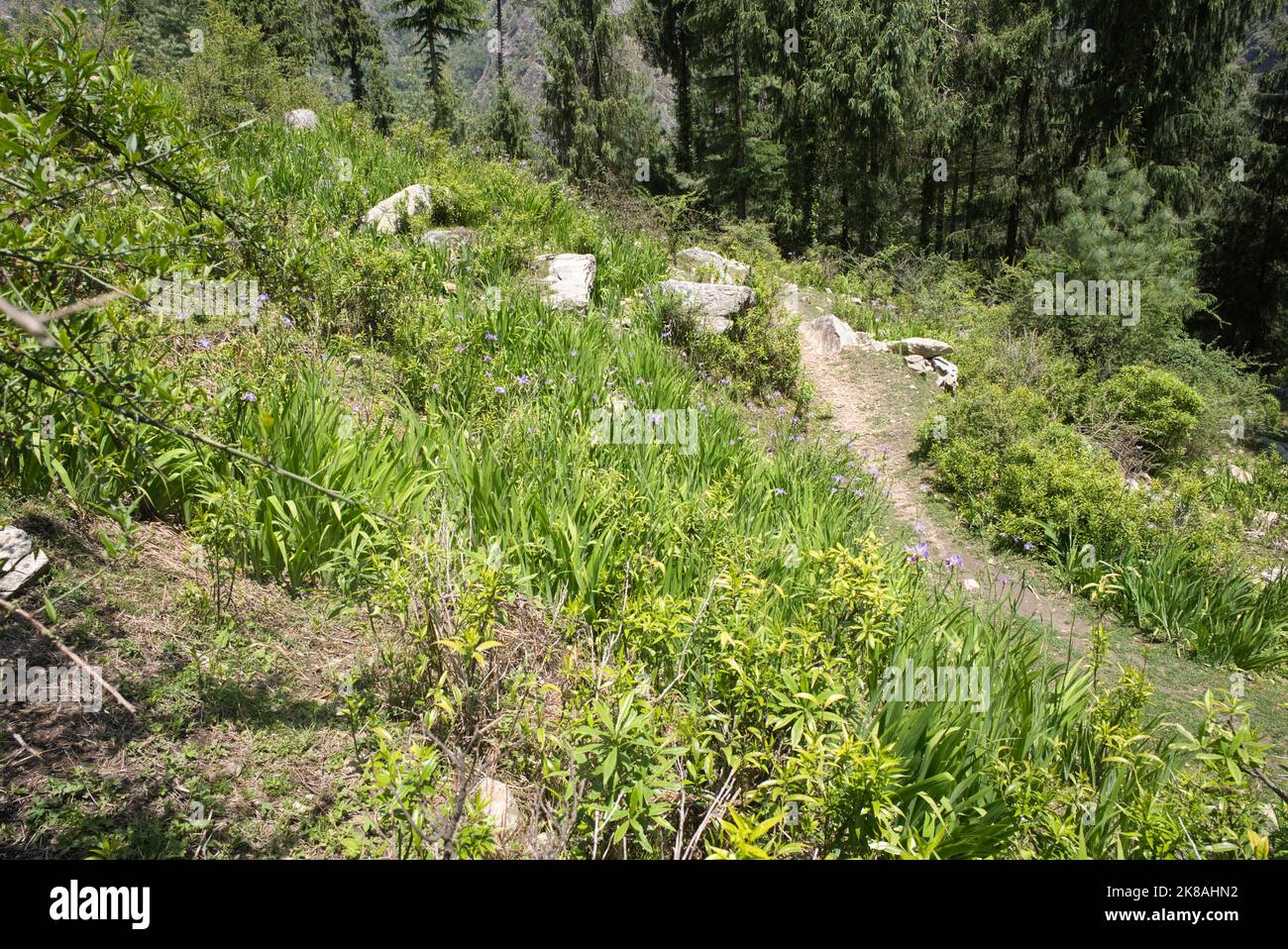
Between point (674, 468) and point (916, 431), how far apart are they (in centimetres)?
449

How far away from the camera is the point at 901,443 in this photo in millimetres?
7902

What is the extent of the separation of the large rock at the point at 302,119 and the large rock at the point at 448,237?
4142mm

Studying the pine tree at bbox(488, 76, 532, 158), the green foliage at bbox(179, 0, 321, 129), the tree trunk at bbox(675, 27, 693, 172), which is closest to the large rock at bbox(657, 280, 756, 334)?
the green foliage at bbox(179, 0, 321, 129)

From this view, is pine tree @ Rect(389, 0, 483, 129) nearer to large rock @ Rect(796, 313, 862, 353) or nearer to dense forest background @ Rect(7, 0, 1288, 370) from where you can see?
dense forest background @ Rect(7, 0, 1288, 370)

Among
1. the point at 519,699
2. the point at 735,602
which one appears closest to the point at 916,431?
the point at 735,602

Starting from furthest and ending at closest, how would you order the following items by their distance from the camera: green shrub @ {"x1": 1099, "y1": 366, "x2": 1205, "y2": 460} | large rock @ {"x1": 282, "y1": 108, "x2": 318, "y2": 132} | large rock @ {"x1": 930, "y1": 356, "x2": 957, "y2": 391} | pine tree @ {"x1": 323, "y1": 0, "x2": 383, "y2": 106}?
1. pine tree @ {"x1": 323, "y1": 0, "x2": 383, "y2": 106}
2. large rock @ {"x1": 282, "y1": 108, "x2": 318, "y2": 132}
3. large rock @ {"x1": 930, "y1": 356, "x2": 957, "y2": 391}
4. green shrub @ {"x1": 1099, "y1": 366, "x2": 1205, "y2": 460}

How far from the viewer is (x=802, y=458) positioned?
5.79m

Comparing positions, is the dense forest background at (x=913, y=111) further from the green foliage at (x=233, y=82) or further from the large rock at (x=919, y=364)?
the large rock at (x=919, y=364)

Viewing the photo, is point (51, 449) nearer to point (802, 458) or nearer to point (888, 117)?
point (802, 458)

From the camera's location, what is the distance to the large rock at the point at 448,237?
694 cm

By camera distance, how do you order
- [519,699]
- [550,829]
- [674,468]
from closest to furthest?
[550,829]
[519,699]
[674,468]

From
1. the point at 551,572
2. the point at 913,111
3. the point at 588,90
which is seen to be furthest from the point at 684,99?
the point at 551,572

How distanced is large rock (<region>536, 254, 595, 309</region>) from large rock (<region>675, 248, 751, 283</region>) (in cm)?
211

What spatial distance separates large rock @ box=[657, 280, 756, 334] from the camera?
8.05m
